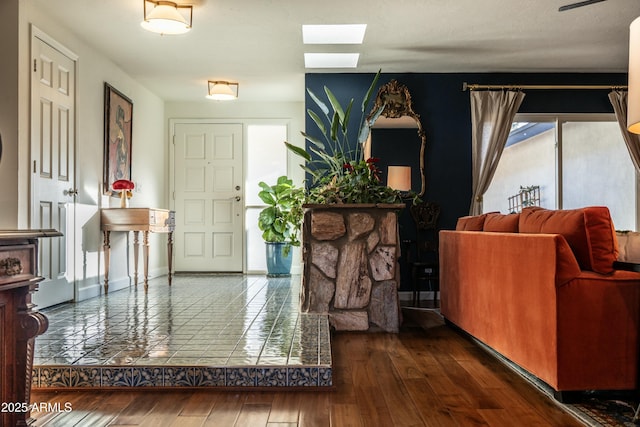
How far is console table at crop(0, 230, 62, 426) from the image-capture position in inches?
61.8

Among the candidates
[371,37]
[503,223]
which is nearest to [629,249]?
[503,223]

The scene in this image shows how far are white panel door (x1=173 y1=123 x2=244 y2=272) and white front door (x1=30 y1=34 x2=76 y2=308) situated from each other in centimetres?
294

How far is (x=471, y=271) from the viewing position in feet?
11.7

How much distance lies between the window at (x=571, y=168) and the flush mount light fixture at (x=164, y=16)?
3.78 meters

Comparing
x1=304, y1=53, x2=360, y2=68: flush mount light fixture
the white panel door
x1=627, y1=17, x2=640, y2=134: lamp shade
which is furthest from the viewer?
the white panel door

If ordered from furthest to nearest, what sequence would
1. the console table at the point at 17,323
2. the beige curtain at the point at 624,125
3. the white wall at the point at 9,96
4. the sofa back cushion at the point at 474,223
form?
the beige curtain at the point at 624,125 < the white wall at the point at 9,96 < the sofa back cushion at the point at 474,223 < the console table at the point at 17,323

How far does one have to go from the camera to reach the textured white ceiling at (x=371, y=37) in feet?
14.0

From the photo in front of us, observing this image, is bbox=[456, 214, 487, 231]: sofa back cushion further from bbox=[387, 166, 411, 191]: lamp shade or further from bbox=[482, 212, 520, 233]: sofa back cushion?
bbox=[387, 166, 411, 191]: lamp shade

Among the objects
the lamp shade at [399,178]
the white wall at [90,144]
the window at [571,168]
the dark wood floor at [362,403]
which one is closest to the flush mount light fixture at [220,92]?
the white wall at [90,144]

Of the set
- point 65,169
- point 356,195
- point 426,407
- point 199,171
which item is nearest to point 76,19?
point 65,169

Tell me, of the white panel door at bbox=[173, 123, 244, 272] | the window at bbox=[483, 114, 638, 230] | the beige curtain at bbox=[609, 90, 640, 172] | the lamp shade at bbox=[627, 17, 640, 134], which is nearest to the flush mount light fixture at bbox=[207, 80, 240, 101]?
the white panel door at bbox=[173, 123, 244, 272]

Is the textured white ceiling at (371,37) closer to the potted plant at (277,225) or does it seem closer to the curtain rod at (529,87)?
the curtain rod at (529,87)

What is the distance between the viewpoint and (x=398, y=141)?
20.0 feet

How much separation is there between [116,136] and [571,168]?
16.6 feet
